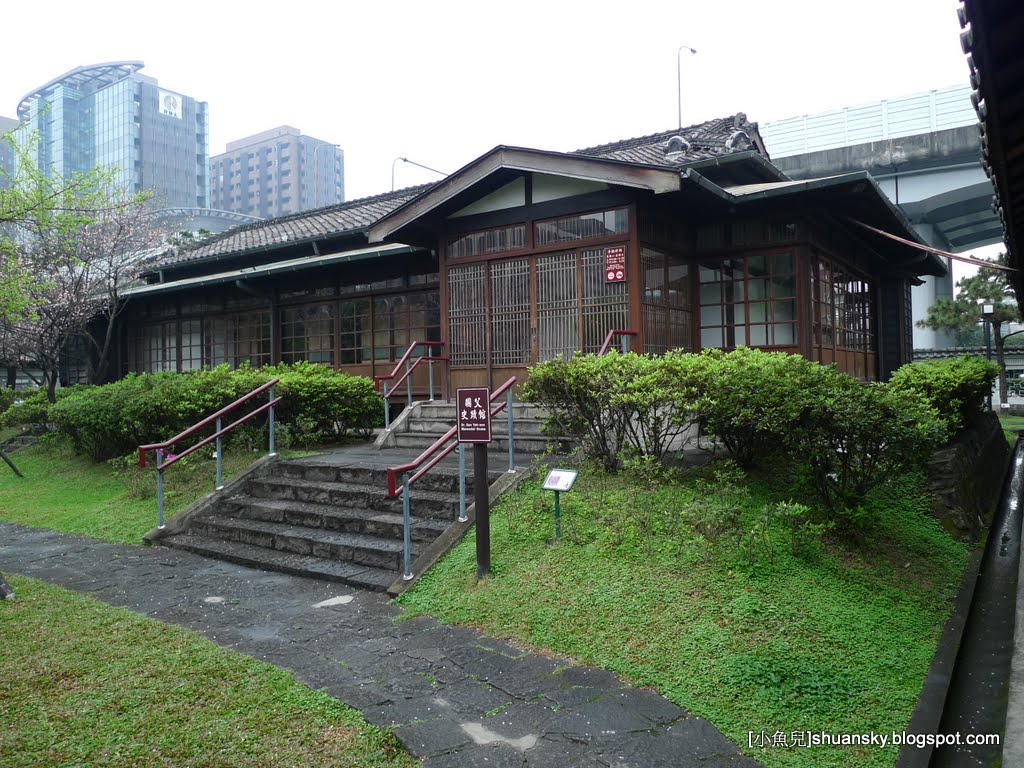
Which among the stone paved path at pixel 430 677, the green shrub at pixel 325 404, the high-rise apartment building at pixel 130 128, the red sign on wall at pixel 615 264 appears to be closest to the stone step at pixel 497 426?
the green shrub at pixel 325 404

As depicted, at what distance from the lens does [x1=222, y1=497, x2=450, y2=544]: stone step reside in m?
6.75

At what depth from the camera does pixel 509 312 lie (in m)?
11.1

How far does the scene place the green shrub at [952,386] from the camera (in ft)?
26.1

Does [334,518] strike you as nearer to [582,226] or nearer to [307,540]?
[307,540]

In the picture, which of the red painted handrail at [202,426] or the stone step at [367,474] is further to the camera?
the red painted handrail at [202,426]

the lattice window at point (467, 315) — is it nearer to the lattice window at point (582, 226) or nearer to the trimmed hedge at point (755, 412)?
the lattice window at point (582, 226)

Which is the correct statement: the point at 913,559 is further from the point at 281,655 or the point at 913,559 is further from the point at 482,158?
the point at 482,158

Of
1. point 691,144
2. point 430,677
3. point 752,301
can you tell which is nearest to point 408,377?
point 752,301

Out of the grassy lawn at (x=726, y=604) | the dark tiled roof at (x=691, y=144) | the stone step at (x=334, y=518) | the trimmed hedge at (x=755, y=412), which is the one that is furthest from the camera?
the dark tiled roof at (x=691, y=144)

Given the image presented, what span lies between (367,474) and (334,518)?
90 cm

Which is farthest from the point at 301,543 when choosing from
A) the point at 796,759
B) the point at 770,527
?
the point at 796,759

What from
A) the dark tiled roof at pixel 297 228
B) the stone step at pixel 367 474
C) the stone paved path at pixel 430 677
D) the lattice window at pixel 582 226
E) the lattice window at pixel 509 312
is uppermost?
the dark tiled roof at pixel 297 228

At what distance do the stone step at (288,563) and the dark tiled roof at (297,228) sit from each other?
26.8ft

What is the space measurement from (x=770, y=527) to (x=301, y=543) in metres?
4.34
